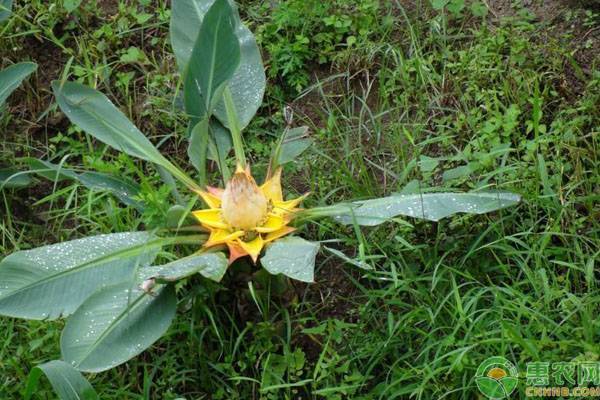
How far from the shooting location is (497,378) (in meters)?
2.48

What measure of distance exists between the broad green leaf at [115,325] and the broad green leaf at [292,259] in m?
0.28

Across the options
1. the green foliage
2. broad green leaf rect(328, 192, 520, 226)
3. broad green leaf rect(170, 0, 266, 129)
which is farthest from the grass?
broad green leaf rect(170, 0, 266, 129)

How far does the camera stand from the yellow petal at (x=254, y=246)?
2.79 meters

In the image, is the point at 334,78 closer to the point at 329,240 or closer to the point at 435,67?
the point at 435,67

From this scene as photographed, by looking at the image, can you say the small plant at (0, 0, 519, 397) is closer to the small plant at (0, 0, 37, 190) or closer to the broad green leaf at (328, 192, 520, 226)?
the broad green leaf at (328, 192, 520, 226)

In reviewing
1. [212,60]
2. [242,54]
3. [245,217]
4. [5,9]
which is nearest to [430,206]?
[245,217]

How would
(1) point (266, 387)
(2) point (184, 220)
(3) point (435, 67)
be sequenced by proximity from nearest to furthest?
(1) point (266, 387) < (2) point (184, 220) < (3) point (435, 67)

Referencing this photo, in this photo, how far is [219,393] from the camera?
9.12 ft

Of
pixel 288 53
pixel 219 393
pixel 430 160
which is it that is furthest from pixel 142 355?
pixel 288 53

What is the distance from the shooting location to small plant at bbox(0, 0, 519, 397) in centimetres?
265

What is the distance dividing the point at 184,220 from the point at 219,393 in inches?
19.1

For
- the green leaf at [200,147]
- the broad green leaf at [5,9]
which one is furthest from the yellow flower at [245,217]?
the broad green leaf at [5,9]

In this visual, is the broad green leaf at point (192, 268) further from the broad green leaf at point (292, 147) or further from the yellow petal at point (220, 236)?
the broad green leaf at point (292, 147)

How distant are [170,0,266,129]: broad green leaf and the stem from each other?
55 millimetres
